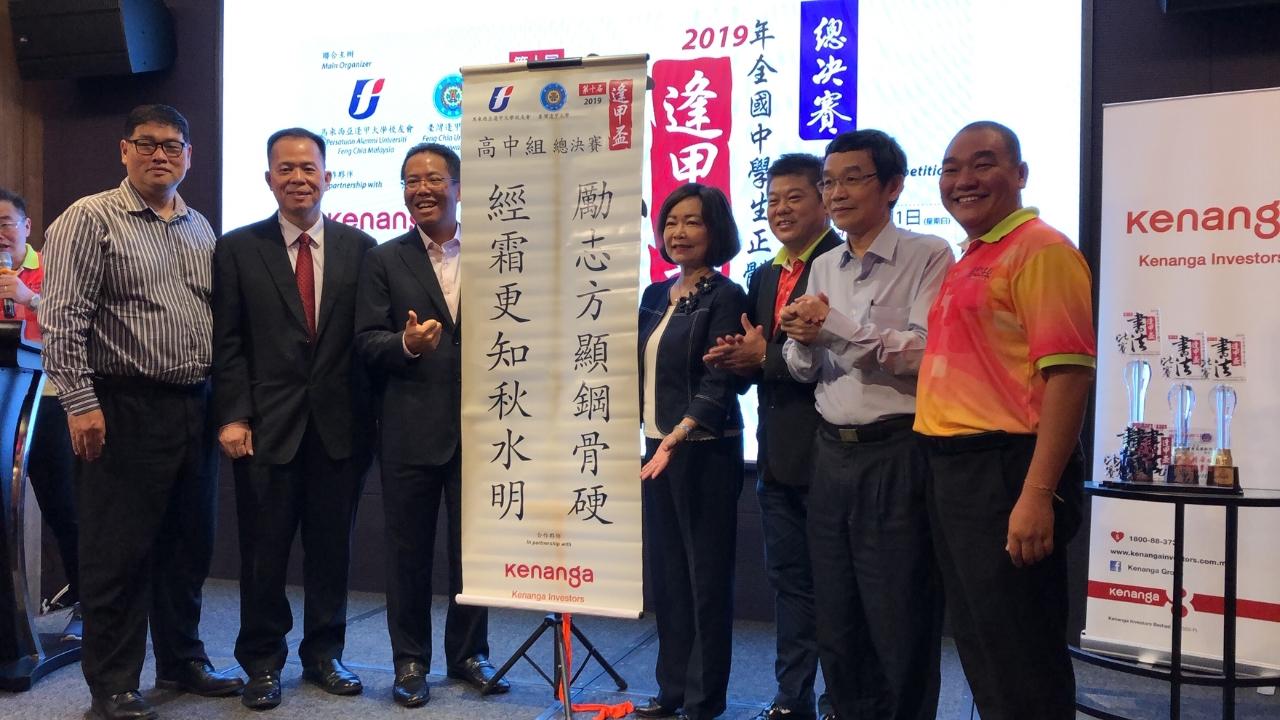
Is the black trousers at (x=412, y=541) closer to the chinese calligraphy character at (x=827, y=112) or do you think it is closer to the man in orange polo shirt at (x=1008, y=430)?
the man in orange polo shirt at (x=1008, y=430)

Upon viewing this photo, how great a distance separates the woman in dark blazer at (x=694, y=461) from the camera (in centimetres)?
269

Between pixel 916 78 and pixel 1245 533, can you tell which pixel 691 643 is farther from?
pixel 916 78

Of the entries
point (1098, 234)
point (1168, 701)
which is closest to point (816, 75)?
point (1098, 234)

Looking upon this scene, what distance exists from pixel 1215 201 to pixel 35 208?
516 cm

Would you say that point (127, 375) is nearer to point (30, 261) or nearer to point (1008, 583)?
point (30, 261)

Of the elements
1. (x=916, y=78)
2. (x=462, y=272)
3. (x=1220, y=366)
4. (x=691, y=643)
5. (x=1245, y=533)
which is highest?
(x=916, y=78)

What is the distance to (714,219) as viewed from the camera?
278cm

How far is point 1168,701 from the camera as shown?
3.04 meters

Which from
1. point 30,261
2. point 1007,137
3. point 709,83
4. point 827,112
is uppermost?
point 709,83

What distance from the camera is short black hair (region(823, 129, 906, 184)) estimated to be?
2344 mm

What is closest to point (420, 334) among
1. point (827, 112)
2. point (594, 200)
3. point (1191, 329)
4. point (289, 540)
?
point (594, 200)

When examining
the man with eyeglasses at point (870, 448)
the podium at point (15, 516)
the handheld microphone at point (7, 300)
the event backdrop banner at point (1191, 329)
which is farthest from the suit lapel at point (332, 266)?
the event backdrop banner at point (1191, 329)

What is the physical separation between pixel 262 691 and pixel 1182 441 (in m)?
2.74

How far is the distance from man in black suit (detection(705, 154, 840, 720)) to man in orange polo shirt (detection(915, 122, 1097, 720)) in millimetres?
609
